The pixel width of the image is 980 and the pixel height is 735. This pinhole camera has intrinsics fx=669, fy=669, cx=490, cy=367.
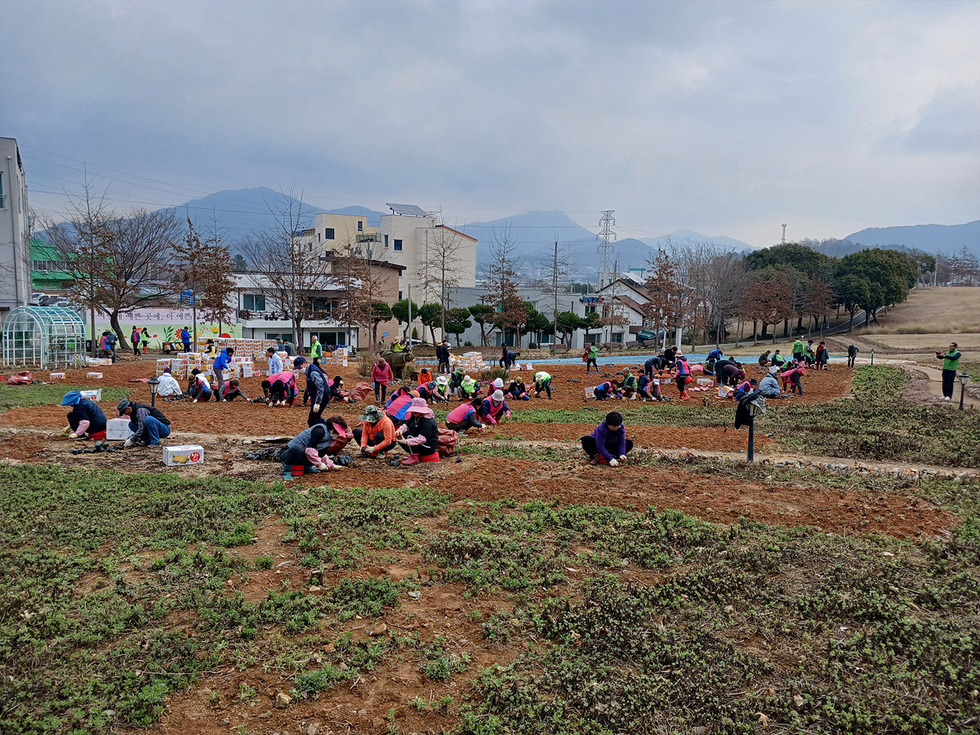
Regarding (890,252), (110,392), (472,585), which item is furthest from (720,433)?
(890,252)

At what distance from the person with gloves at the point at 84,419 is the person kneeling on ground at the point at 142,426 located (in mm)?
406

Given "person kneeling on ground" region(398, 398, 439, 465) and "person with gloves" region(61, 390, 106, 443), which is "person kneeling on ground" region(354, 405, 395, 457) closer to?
"person kneeling on ground" region(398, 398, 439, 465)

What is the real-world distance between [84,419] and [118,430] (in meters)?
0.72

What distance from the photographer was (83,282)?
32.0 m

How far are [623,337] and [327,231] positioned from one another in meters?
30.4

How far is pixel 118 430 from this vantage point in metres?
11.5

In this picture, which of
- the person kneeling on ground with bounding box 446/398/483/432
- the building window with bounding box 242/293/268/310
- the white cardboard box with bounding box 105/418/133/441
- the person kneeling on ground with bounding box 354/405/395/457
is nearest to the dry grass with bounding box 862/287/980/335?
the building window with bounding box 242/293/268/310

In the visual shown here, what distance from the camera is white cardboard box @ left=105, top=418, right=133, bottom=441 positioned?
11500 mm

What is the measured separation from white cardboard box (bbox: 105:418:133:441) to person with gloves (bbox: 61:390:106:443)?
269 millimetres

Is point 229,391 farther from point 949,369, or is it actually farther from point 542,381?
point 949,369

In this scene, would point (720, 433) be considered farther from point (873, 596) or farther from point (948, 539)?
point (873, 596)

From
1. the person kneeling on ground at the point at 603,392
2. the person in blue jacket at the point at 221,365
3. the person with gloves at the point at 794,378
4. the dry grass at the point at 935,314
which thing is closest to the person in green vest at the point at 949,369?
the person with gloves at the point at 794,378

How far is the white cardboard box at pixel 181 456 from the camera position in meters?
10.1

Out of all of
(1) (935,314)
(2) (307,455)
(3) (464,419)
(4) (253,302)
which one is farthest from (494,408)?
(1) (935,314)
